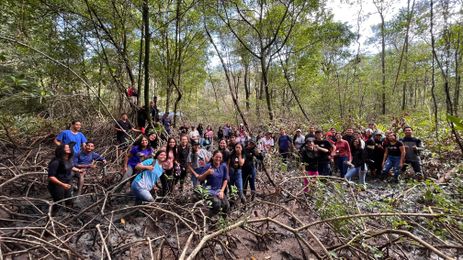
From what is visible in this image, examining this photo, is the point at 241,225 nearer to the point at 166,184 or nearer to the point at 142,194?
the point at 142,194

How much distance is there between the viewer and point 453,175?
631cm

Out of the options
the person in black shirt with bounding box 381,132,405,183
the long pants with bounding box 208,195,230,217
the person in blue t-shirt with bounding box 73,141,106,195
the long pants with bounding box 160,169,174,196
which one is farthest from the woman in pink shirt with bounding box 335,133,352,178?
the person in blue t-shirt with bounding box 73,141,106,195

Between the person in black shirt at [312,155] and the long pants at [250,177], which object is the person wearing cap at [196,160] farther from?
the person in black shirt at [312,155]

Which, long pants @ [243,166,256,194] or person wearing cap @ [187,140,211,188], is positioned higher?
person wearing cap @ [187,140,211,188]

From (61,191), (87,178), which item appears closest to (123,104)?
(87,178)

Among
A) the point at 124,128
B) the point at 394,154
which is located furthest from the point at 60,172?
the point at 394,154

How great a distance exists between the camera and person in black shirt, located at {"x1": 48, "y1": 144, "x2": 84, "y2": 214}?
171 inches

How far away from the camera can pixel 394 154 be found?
693 centimetres

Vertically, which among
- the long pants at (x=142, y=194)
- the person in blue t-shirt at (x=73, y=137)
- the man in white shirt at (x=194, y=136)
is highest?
the person in blue t-shirt at (x=73, y=137)

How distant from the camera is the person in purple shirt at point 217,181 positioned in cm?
443

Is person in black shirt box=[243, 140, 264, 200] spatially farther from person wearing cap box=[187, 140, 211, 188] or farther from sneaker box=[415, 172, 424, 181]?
sneaker box=[415, 172, 424, 181]

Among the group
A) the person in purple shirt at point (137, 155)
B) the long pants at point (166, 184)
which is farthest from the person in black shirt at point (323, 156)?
the person in purple shirt at point (137, 155)

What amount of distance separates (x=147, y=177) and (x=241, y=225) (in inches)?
78.2

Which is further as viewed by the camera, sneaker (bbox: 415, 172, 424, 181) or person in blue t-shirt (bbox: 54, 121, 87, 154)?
sneaker (bbox: 415, 172, 424, 181)
